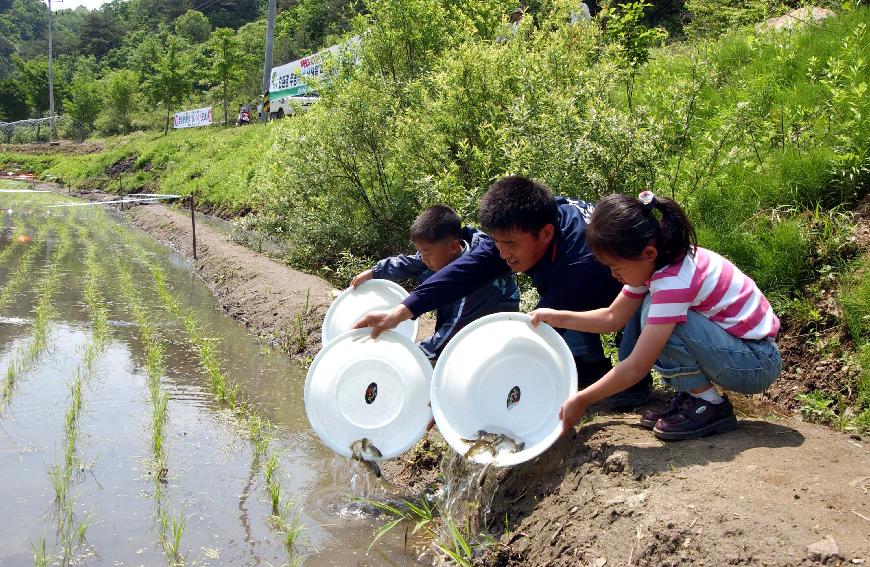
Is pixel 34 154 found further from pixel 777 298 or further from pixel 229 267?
pixel 777 298

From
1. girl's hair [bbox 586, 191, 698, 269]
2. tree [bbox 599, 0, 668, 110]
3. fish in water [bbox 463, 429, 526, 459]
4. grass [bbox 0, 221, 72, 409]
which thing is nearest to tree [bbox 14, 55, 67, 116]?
grass [bbox 0, 221, 72, 409]

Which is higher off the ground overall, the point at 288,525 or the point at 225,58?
the point at 225,58

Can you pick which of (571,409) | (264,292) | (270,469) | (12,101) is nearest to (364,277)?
(270,469)

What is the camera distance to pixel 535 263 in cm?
334

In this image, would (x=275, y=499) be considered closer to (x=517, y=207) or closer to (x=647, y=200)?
(x=517, y=207)

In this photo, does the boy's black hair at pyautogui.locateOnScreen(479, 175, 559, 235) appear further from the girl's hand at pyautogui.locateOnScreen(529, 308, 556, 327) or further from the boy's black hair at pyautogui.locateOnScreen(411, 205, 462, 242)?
the boy's black hair at pyautogui.locateOnScreen(411, 205, 462, 242)

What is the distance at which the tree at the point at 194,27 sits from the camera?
72.4m

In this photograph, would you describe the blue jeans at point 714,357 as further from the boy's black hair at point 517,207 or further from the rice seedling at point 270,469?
the rice seedling at point 270,469

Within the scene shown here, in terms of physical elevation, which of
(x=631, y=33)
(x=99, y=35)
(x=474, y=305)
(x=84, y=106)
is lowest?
(x=474, y=305)

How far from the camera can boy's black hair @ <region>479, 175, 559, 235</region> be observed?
3.14 metres

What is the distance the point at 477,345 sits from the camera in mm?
3053

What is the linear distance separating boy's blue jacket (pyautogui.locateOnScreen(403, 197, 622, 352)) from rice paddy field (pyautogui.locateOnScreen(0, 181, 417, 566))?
42.6 inches

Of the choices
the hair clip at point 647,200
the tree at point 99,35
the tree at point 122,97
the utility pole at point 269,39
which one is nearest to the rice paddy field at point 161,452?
the hair clip at point 647,200

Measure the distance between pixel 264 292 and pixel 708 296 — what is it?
593cm
